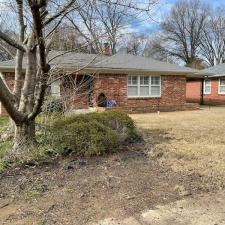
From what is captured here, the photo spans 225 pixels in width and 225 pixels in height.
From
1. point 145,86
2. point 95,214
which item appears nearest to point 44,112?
point 95,214

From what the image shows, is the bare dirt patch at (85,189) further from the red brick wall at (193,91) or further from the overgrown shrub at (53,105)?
the red brick wall at (193,91)

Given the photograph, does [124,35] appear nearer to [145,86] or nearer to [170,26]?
[145,86]

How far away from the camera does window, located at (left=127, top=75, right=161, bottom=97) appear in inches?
813

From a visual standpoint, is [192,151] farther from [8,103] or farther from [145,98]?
[145,98]

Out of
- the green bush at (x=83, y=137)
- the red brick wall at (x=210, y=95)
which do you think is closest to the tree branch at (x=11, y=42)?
the green bush at (x=83, y=137)

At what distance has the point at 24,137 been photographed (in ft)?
24.2

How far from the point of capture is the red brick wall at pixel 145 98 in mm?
19672

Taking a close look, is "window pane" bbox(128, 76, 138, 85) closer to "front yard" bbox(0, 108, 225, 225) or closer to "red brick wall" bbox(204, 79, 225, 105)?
"red brick wall" bbox(204, 79, 225, 105)

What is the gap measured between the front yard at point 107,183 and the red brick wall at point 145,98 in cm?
1160

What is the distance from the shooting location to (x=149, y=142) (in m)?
8.88

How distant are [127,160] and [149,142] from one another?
6.53 feet

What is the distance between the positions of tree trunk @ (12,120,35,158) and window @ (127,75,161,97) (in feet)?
43.7

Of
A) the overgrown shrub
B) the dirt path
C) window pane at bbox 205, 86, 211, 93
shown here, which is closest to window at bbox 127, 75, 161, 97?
window pane at bbox 205, 86, 211, 93

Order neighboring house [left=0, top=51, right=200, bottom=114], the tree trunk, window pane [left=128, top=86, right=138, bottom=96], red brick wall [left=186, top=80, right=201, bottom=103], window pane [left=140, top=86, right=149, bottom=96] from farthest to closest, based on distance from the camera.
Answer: red brick wall [left=186, top=80, right=201, bottom=103] < window pane [left=140, top=86, right=149, bottom=96] < window pane [left=128, top=86, right=138, bottom=96] < neighboring house [left=0, top=51, right=200, bottom=114] < the tree trunk
